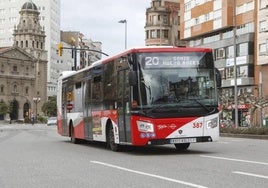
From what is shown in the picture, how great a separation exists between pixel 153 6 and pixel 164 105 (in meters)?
95.7

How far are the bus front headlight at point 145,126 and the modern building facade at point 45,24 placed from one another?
15760cm

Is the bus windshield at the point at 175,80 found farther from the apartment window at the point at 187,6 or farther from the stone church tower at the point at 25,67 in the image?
the stone church tower at the point at 25,67

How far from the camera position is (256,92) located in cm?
6681

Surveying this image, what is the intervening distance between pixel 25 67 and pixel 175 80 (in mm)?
145577

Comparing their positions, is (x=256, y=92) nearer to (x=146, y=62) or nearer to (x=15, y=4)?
(x=146, y=62)

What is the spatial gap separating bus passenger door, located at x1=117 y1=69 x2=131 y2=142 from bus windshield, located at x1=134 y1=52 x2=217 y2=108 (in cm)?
71

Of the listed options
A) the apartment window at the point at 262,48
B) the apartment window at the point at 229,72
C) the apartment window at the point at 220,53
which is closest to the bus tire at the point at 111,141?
the apartment window at the point at 262,48

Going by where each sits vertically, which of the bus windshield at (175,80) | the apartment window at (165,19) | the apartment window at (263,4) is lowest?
the bus windshield at (175,80)

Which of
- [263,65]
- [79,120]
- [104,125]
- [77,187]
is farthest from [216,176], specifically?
[263,65]

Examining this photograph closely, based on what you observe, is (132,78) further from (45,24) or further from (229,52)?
(45,24)

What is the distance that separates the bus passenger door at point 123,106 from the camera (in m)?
18.4

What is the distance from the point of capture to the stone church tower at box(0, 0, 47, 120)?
154m

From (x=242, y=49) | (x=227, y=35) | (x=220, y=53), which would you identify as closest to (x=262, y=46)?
(x=242, y=49)

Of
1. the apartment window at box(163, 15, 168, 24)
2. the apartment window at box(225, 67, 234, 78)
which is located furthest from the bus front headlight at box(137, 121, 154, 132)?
the apartment window at box(163, 15, 168, 24)
